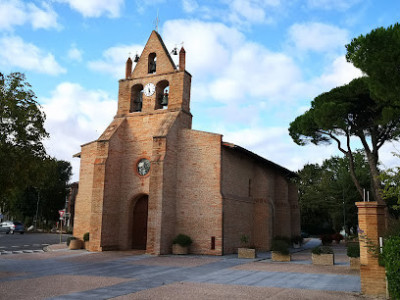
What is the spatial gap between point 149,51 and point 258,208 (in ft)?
43.0

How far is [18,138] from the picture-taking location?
12266mm

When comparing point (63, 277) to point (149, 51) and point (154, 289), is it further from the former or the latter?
point (149, 51)

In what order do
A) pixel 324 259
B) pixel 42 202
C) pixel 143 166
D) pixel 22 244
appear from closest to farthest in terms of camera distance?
1. pixel 324 259
2. pixel 143 166
3. pixel 22 244
4. pixel 42 202

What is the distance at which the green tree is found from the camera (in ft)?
38.1

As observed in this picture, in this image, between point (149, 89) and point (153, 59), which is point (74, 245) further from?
point (153, 59)

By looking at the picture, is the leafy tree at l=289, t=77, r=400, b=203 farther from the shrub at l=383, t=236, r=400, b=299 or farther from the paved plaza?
the shrub at l=383, t=236, r=400, b=299

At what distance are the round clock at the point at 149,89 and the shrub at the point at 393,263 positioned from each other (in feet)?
58.3

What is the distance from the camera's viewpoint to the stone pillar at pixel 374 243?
9141 millimetres

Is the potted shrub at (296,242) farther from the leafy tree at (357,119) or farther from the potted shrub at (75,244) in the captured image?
the potted shrub at (75,244)

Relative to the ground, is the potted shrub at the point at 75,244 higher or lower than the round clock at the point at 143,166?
lower

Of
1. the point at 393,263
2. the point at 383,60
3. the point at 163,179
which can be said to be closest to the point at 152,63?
the point at 163,179

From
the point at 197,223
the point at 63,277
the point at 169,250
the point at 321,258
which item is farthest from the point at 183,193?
the point at 63,277

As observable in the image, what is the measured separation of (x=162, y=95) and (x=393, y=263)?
60.1ft

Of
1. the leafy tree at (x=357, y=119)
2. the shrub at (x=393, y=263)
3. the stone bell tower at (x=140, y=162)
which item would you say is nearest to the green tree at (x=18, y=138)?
the stone bell tower at (x=140, y=162)
